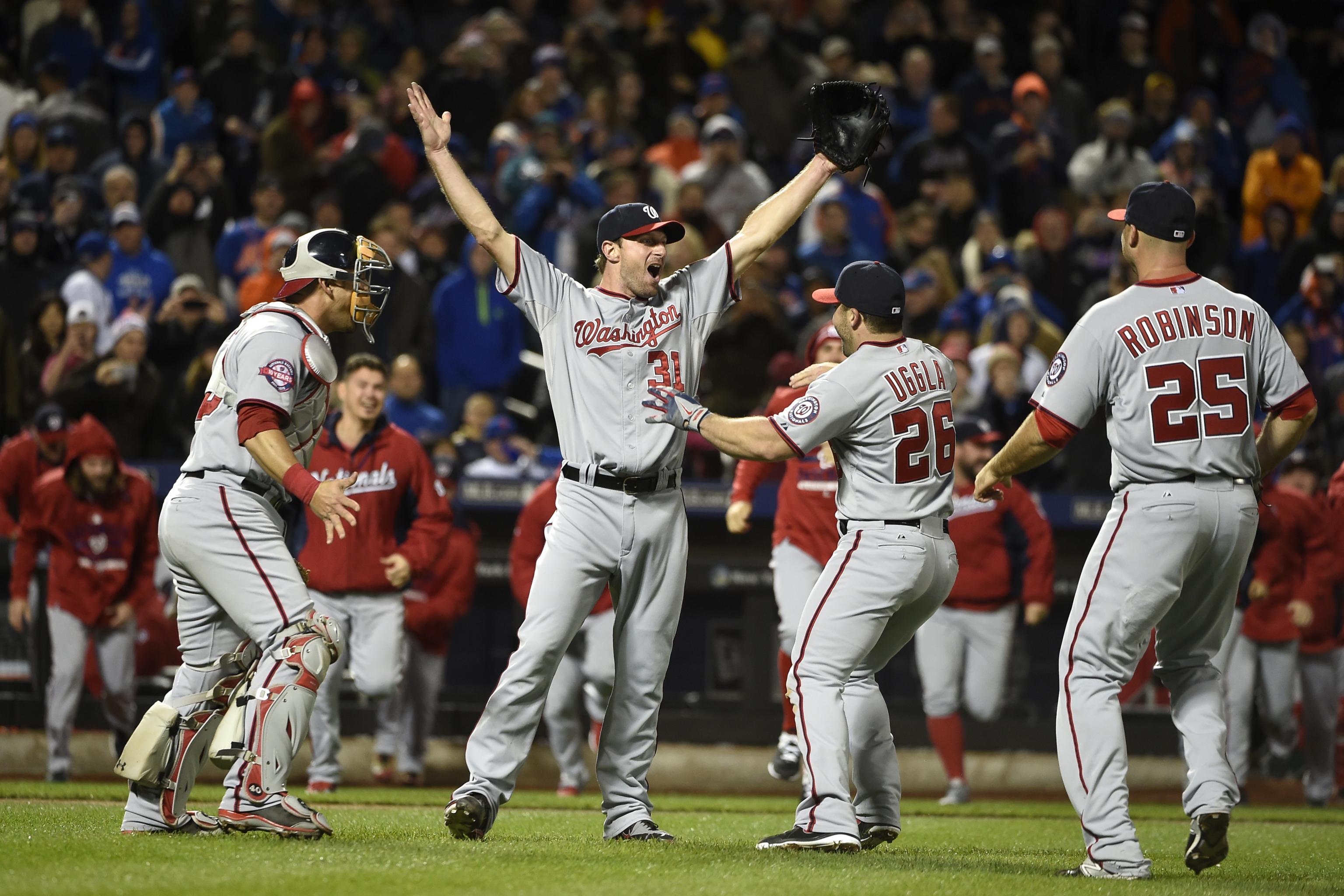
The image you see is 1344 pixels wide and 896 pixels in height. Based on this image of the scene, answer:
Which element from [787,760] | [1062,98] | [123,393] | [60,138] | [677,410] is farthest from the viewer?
[1062,98]

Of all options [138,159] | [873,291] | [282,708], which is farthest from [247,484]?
[138,159]

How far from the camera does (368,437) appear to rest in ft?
32.0

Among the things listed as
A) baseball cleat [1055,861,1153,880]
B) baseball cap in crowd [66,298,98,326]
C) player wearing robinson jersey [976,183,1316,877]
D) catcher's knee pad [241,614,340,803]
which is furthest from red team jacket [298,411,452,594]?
baseball cleat [1055,861,1153,880]

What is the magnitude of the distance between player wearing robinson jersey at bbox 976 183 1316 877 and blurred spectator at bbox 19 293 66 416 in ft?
28.5

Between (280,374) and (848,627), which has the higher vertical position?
(280,374)

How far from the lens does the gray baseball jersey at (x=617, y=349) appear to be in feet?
20.1

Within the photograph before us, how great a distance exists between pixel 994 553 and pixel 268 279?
6157 mm

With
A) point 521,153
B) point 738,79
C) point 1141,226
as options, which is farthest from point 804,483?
point 738,79

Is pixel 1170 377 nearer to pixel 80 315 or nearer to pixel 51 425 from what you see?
pixel 51 425

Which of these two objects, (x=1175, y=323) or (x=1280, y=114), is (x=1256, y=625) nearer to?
(x=1175, y=323)

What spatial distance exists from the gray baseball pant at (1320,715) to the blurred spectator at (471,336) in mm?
6483

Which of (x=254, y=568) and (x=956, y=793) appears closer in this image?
(x=254, y=568)

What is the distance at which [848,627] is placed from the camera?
5.94 metres

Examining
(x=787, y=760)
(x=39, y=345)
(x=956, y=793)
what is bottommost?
(x=956, y=793)
